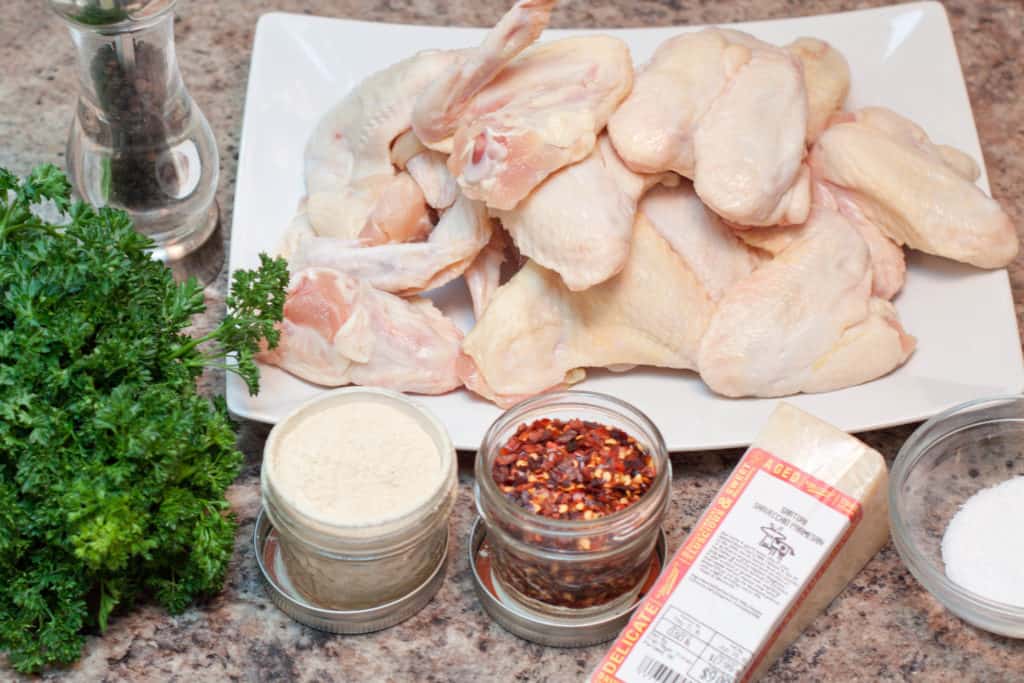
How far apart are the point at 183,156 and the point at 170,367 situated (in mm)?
512

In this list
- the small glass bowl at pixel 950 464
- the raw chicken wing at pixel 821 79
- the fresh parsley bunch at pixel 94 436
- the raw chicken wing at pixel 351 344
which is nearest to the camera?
the fresh parsley bunch at pixel 94 436

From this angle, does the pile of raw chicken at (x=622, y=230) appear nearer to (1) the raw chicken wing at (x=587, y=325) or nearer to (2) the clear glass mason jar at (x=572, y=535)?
(1) the raw chicken wing at (x=587, y=325)

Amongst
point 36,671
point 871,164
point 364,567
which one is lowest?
point 36,671

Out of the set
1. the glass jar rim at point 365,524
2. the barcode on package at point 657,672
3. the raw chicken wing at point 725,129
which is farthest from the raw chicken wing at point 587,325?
the barcode on package at point 657,672

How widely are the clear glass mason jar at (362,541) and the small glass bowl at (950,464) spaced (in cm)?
54

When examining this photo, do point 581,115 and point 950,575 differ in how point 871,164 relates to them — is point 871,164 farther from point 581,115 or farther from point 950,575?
point 950,575

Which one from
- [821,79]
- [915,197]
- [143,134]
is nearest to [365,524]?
[143,134]

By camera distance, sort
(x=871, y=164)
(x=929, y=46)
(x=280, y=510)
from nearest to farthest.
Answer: (x=280, y=510) → (x=871, y=164) → (x=929, y=46)

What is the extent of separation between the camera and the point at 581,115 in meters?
1.89

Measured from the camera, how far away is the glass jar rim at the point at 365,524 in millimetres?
1604

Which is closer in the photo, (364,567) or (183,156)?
(364,567)

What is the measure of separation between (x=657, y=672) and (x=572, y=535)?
0.57 feet

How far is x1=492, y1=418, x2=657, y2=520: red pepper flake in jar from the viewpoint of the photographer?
1.66 m

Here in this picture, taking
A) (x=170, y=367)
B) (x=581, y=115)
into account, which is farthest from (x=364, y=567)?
(x=581, y=115)
